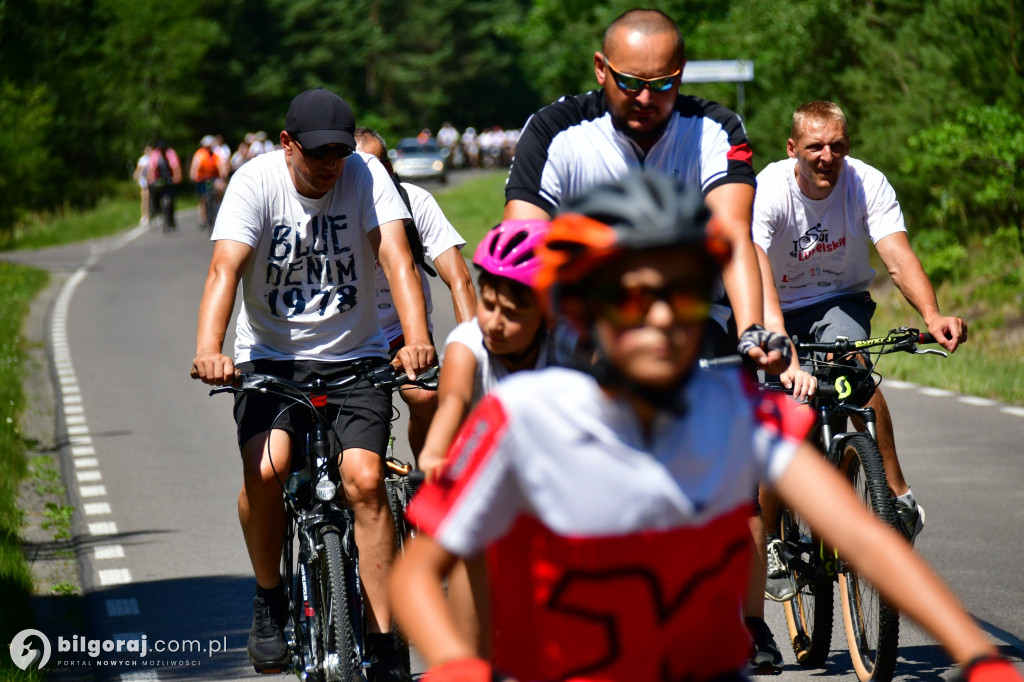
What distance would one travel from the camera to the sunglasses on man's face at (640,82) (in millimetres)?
4496

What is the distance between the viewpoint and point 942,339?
5777 millimetres

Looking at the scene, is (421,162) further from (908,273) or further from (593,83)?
(908,273)

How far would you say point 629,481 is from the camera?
7.71 ft

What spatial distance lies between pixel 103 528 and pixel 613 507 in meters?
7.48

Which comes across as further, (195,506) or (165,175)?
(165,175)

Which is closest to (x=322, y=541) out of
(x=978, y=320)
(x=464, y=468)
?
(x=464, y=468)

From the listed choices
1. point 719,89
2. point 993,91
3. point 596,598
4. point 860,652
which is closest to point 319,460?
point 860,652

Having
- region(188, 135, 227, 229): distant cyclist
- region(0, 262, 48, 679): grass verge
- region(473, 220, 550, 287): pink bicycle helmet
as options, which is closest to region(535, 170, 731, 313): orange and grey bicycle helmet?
region(473, 220, 550, 287): pink bicycle helmet

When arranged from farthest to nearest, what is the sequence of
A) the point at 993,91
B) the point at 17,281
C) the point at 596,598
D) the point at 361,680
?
the point at 17,281 → the point at 993,91 → the point at 361,680 → the point at 596,598

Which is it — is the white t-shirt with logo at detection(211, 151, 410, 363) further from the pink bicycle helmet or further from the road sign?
the road sign

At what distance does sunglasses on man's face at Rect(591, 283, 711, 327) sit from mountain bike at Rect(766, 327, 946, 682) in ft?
10.9

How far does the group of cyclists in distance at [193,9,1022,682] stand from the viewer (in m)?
2.29

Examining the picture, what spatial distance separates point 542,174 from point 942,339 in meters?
1.97

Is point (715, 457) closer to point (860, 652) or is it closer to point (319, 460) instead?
point (319, 460)
